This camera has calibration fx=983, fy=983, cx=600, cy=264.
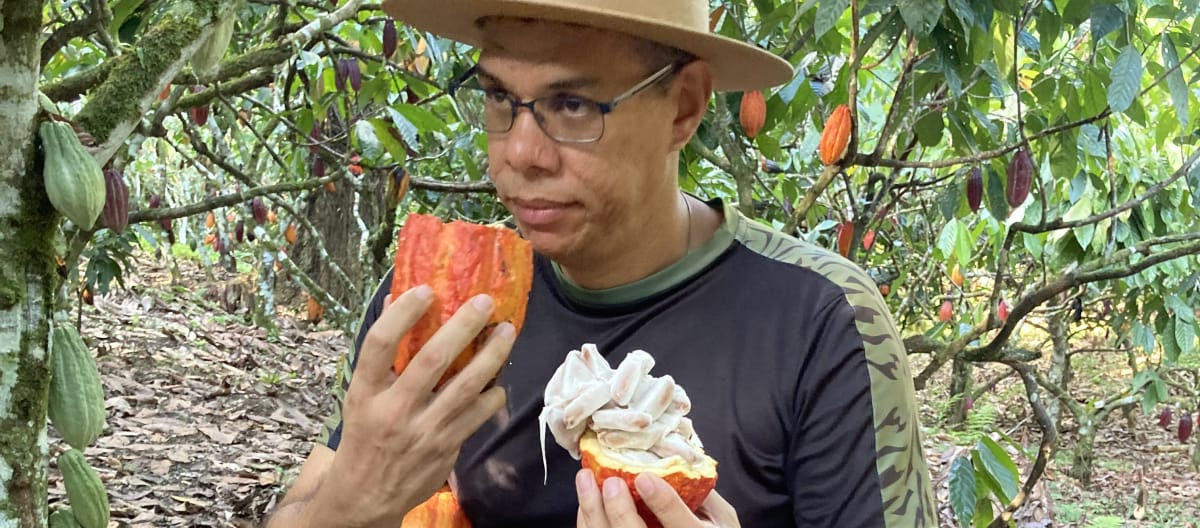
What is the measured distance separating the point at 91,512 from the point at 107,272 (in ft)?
10.6

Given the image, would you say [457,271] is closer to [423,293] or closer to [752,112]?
[423,293]

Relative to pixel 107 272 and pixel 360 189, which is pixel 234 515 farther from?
pixel 107 272

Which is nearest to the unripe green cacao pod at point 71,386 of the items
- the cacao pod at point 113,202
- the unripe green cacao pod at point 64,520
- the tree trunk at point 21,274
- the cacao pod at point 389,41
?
the tree trunk at point 21,274

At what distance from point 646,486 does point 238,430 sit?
13.0 ft

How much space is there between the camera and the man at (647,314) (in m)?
1.32

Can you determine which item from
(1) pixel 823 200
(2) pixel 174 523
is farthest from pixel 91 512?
(1) pixel 823 200

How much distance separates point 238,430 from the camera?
450 cm

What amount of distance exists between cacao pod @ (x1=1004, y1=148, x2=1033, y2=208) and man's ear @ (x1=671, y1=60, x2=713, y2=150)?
112cm

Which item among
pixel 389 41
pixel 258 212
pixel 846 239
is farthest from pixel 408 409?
pixel 258 212

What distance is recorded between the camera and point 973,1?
1.80 metres

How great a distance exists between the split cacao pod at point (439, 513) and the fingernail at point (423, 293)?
1.60 ft

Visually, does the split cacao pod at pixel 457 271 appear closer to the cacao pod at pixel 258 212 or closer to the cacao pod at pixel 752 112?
the cacao pod at pixel 752 112

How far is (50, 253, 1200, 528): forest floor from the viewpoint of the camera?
3518mm

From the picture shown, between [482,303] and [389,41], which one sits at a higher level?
[389,41]
